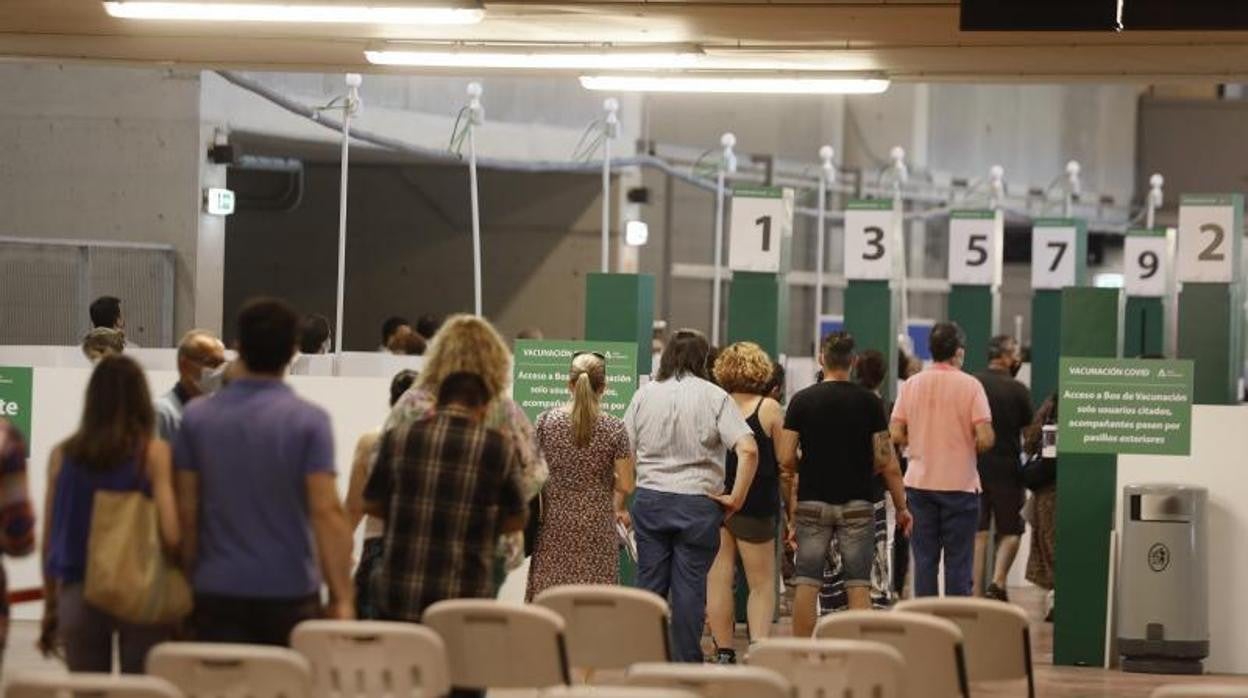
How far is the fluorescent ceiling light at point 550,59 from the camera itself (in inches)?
398

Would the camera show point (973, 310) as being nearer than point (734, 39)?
No

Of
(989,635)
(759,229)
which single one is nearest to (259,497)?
(989,635)

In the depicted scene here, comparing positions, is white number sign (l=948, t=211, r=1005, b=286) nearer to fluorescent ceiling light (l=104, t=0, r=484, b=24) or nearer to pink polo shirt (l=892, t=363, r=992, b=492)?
pink polo shirt (l=892, t=363, r=992, b=492)

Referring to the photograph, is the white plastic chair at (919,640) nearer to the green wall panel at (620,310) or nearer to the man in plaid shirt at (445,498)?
the man in plaid shirt at (445,498)

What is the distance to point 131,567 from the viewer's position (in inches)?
217

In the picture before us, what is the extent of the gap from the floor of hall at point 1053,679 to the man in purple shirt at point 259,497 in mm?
3758

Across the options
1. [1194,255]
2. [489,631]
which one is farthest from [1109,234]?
[489,631]

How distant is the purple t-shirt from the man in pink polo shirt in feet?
16.7

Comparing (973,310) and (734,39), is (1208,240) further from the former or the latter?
(734,39)

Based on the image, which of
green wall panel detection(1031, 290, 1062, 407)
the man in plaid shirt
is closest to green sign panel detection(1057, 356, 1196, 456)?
the man in plaid shirt

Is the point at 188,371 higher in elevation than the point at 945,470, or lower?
higher

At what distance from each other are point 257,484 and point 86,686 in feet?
3.36

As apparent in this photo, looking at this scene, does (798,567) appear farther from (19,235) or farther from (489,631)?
(19,235)

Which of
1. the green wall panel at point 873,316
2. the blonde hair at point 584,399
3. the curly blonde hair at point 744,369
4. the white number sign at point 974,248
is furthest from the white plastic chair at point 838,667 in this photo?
the white number sign at point 974,248
